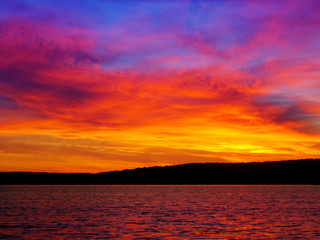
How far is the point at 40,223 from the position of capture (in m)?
62.2

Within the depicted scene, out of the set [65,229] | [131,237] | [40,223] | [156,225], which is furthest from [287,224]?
[40,223]

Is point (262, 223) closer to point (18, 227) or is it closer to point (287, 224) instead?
point (287, 224)

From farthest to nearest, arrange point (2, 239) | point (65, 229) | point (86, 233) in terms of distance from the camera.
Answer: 1. point (65, 229)
2. point (86, 233)
3. point (2, 239)

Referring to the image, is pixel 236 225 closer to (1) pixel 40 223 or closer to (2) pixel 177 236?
(2) pixel 177 236

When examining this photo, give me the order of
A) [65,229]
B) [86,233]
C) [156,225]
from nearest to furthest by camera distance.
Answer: [86,233] < [65,229] < [156,225]

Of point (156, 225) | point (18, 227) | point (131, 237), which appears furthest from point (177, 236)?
point (18, 227)

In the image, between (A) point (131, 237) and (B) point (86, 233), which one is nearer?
(A) point (131, 237)

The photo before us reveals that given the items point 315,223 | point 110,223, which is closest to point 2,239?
point 110,223

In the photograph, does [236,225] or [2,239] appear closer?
[2,239]

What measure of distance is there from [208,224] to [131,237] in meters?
17.2

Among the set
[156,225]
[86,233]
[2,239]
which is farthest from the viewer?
[156,225]

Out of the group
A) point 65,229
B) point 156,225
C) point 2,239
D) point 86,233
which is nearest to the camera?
point 2,239

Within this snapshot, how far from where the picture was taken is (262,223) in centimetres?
6284

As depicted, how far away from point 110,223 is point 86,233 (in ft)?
35.7
